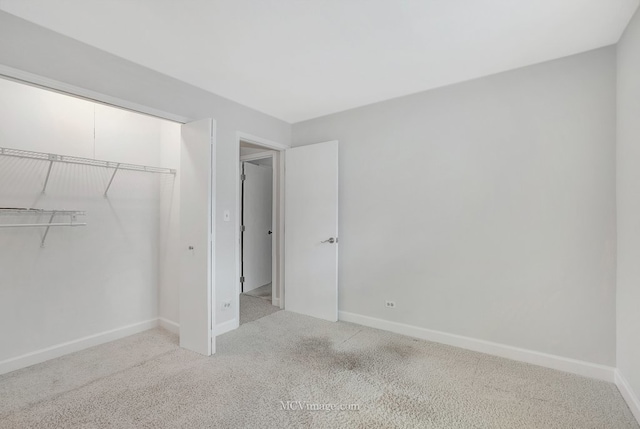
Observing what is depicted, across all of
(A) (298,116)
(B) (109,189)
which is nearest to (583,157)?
(A) (298,116)

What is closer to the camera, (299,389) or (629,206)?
(629,206)

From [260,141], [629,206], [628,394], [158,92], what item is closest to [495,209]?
[629,206]

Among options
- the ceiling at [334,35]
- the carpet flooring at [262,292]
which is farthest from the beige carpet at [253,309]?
the ceiling at [334,35]

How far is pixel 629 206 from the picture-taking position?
1919 millimetres

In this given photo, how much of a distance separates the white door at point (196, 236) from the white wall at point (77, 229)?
2.14ft

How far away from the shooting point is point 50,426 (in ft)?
5.62

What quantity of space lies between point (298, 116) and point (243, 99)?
2.57 feet

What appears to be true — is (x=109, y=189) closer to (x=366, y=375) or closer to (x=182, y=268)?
(x=182, y=268)

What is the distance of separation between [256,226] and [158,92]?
9.24ft

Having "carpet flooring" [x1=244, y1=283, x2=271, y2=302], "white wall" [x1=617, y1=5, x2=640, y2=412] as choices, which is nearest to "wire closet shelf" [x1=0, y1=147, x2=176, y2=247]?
"carpet flooring" [x1=244, y1=283, x2=271, y2=302]

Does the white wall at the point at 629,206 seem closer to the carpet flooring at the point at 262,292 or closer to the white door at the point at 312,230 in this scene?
the white door at the point at 312,230

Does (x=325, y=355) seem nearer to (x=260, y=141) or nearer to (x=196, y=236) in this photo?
(x=196, y=236)

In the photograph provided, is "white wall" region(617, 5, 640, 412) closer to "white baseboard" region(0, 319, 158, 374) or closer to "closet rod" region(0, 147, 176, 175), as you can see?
"closet rod" region(0, 147, 176, 175)

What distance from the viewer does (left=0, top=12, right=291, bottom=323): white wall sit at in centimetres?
192
